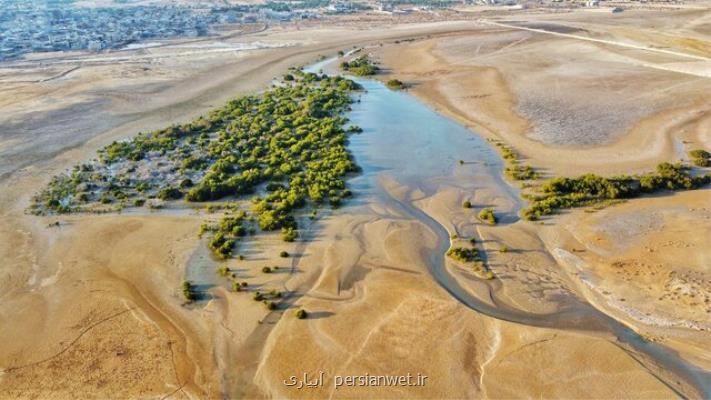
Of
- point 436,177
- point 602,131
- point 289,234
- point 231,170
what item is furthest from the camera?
point 602,131

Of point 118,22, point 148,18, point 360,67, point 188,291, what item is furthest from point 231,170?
point 148,18

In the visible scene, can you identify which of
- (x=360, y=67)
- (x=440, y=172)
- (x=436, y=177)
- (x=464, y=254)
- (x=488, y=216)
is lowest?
(x=464, y=254)

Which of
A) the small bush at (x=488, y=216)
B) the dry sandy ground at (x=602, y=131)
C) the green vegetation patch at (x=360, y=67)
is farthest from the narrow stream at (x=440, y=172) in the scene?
the green vegetation patch at (x=360, y=67)

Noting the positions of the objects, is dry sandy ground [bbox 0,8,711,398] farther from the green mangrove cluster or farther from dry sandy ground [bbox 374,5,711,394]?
the green mangrove cluster

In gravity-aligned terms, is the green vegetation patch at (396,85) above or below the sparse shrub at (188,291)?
above

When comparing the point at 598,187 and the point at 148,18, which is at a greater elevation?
the point at 148,18

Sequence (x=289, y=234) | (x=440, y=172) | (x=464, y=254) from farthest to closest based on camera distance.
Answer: (x=440, y=172)
(x=289, y=234)
(x=464, y=254)

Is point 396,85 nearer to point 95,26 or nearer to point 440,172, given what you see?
point 440,172

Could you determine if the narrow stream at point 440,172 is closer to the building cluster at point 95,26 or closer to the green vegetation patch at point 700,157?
the green vegetation patch at point 700,157
